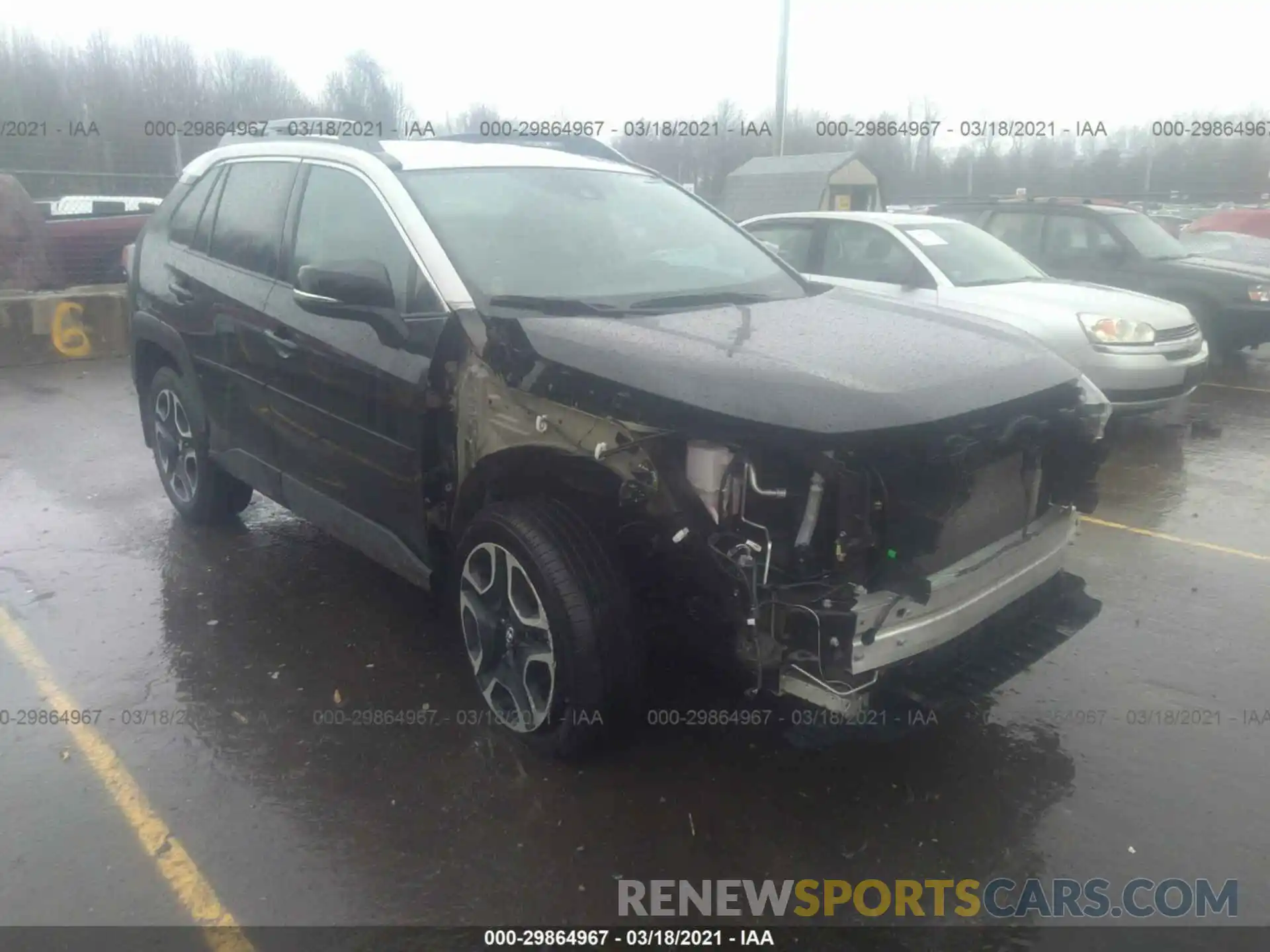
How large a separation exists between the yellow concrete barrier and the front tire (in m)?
8.92

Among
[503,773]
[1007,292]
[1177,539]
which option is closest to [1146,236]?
[1007,292]

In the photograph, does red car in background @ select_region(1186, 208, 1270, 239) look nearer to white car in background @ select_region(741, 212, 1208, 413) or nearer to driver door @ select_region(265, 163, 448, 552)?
white car in background @ select_region(741, 212, 1208, 413)

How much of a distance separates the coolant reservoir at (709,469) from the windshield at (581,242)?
37.0 inches

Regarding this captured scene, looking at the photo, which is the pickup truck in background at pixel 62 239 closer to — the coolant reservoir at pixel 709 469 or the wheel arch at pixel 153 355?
the wheel arch at pixel 153 355

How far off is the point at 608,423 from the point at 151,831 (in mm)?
1854

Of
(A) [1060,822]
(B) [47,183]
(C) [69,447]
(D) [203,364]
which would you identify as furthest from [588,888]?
(B) [47,183]

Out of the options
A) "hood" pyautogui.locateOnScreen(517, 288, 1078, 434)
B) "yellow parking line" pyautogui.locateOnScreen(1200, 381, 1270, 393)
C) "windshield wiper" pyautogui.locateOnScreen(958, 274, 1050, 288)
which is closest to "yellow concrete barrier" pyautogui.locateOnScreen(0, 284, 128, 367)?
"windshield wiper" pyautogui.locateOnScreen(958, 274, 1050, 288)

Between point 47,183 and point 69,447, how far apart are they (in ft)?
55.8

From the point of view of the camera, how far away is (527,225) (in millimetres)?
3916

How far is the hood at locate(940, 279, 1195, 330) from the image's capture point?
24.1 feet

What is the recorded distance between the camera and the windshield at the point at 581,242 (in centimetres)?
364

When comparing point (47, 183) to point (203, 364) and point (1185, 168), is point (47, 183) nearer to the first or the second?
point (203, 364)

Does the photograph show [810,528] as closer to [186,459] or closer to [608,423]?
[608,423]

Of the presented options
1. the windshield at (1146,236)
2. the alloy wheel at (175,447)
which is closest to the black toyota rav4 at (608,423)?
the alloy wheel at (175,447)
